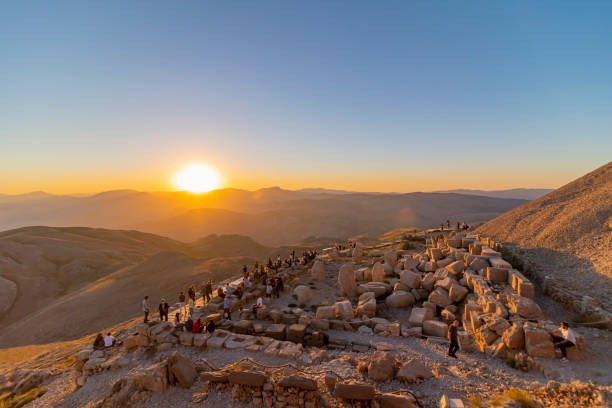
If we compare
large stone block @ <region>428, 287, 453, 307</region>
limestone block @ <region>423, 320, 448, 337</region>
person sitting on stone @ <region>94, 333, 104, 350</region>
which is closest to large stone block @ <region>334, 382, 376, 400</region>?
limestone block @ <region>423, 320, 448, 337</region>

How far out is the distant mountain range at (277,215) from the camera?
75688 millimetres

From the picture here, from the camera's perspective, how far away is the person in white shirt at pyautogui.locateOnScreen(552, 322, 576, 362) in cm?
788

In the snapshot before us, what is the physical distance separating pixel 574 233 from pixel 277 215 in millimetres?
80070

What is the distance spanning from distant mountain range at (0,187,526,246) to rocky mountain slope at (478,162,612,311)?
137ft

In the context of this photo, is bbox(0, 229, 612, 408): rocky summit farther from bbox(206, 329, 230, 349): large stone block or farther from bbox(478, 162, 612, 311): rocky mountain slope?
bbox(478, 162, 612, 311): rocky mountain slope

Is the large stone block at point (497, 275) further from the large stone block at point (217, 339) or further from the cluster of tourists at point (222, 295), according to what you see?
the large stone block at point (217, 339)

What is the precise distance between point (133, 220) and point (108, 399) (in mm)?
154435

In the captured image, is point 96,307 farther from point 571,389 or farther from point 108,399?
point 571,389

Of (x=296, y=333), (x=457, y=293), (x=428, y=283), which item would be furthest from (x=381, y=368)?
(x=428, y=283)

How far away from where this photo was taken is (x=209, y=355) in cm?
951

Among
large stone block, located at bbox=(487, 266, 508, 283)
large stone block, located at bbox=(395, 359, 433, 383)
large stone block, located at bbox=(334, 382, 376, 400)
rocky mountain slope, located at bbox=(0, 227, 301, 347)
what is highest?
large stone block, located at bbox=(487, 266, 508, 283)

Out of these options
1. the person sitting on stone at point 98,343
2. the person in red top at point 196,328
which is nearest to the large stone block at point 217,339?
the person in red top at point 196,328

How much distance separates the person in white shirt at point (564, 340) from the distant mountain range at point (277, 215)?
54287mm

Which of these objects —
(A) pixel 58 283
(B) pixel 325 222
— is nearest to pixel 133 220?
(B) pixel 325 222
